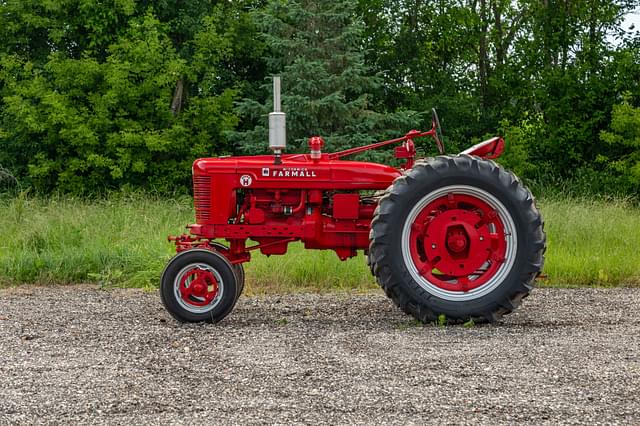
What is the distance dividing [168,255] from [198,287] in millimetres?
2793

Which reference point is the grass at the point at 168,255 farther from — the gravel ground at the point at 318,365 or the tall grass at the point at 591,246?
the gravel ground at the point at 318,365

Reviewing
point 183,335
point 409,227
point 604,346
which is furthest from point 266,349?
point 604,346

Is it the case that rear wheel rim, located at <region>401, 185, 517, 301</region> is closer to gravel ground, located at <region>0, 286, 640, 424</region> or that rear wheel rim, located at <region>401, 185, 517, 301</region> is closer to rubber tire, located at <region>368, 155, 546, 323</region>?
rubber tire, located at <region>368, 155, 546, 323</region>

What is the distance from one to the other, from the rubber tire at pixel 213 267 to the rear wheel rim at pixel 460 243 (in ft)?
4.22

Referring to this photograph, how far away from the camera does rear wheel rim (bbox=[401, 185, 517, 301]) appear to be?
6898 mm

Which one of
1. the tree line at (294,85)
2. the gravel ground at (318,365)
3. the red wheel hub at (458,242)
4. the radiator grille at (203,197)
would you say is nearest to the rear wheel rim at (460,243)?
the red wheel hub at (458,242)

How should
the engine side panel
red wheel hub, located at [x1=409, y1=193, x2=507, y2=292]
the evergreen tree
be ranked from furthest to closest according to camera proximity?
the evergreen tree < the engine side panel < red wheel hub, located at [x1=409, y1=193, x2=507, y2=292]

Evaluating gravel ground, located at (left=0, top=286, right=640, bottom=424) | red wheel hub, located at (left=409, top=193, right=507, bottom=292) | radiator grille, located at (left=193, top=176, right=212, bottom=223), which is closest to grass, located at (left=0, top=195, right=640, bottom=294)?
gravel ground, located at (left=0, top=286, right=640, bottom=424)

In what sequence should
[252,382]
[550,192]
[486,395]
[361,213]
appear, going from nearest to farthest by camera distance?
[486,395] < [252,382] < [361,213] < [550,192]

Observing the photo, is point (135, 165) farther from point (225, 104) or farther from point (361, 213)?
point (361, 213)

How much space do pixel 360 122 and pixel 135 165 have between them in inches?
197

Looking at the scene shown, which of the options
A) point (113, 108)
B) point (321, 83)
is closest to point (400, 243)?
point (321, 83)

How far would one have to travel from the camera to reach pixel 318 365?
18.2ft

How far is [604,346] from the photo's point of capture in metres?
6.10
